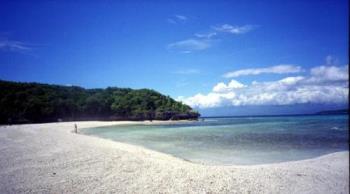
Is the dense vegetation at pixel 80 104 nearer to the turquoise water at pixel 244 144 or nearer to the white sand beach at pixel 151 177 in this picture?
the turquoise water at pixel 244 144

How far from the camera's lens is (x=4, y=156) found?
32.6 ft

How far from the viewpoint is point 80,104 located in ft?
230

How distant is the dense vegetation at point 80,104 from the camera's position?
55.9 metres

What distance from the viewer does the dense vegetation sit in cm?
5588

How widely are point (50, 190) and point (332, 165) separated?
360 inches

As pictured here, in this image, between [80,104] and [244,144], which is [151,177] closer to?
[244,144]

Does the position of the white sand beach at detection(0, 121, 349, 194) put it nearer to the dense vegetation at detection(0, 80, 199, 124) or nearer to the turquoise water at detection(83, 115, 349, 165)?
the turquoise water at detection(83, 115, 349, 165)

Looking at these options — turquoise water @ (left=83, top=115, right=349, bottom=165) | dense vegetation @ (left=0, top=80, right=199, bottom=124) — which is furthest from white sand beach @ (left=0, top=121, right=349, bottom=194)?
dense vegetation @ (left=0, top=80, right=199, bottom=124)

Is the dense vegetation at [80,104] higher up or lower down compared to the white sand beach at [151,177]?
higher up

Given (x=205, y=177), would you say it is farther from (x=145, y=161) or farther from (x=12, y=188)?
(x=12, y=188)

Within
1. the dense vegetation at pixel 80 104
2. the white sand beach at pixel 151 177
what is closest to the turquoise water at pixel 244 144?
the white sand beach at pixel 151 177

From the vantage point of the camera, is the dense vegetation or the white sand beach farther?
the dense vegetation

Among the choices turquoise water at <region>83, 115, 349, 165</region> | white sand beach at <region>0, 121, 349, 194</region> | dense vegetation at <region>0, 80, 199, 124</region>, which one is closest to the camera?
white sand beach at <region>0, 121, 349, 194</region>

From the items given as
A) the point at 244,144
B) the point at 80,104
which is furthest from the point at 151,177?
the point at 80,104
